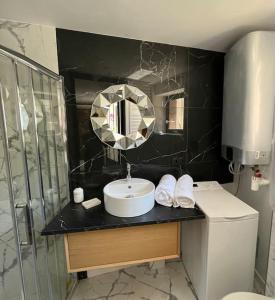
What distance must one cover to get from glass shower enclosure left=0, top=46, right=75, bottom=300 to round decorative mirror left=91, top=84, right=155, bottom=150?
1.03 feet

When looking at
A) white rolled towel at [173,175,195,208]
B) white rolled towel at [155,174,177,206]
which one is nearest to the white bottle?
white rolled towel at [155,174,177,206]

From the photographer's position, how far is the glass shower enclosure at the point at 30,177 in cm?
106

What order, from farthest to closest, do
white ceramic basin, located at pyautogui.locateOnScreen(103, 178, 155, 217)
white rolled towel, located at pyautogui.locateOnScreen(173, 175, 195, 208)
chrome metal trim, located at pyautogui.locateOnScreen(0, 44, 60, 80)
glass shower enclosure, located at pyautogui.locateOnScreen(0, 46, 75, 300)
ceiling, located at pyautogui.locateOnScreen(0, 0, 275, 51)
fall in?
1. white rolled towel, located at pyautogui.locateOnScreen(173, 175, 195, 208)
2. white ceramic basin, located at pyautogui.locateOnScreen(103, 178, 155, 217)
3. ceiling, located at pyautogui.locateOnScreen(0, 0, 275, 51)
4. glass shower enclosure, located at pyautogui.locateOnScreen(0, 46, 75, 300)
5. chrome metal trim, located at pyautogui.locateOnScreen(0, 44, 60, 80)

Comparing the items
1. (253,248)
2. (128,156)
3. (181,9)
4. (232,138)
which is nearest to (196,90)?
(232,138)

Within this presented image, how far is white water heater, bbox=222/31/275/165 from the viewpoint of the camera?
4.50 ft

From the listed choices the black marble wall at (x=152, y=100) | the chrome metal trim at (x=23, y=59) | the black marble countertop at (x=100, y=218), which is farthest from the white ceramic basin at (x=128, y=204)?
the chrome metal trim at (x=23, y=59)

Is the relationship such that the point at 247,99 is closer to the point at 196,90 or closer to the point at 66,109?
the point at 196,90

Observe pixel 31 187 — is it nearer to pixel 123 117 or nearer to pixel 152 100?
pixel 123 117

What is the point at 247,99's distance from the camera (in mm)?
1436

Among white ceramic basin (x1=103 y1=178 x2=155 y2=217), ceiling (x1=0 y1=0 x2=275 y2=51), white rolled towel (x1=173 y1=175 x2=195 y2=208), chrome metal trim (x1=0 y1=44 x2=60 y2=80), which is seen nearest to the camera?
chrome metal trim (x1=0 y1=44 x2=60 y2=80)

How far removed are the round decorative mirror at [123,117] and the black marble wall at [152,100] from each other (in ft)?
0.18

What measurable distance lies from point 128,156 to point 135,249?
784 mm

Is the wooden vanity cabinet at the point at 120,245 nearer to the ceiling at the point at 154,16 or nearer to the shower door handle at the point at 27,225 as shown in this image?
the shower door handle at the point at 27,225

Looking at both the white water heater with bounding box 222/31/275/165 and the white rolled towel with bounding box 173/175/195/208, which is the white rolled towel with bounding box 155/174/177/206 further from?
the white water heater with bounding box 222/31/275/165
